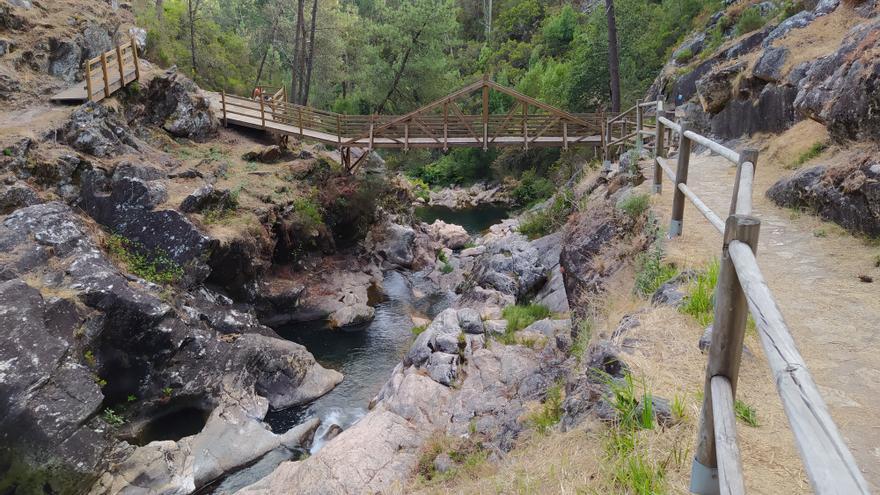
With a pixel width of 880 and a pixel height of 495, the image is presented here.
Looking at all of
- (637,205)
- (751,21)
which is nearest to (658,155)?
(637,205)

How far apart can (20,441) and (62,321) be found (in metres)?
2.24

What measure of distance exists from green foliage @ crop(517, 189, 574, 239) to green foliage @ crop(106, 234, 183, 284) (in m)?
9.78

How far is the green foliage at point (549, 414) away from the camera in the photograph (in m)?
5.68

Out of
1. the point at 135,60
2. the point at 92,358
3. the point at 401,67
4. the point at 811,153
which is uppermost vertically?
the point at 401,67

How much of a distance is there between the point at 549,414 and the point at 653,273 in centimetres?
197

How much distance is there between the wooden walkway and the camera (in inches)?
629

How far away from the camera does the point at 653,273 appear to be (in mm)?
6402

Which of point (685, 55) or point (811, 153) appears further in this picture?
point (685, 55)

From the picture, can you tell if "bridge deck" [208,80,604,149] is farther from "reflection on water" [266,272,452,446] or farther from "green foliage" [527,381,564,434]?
"green foliage" [527,381,564,434]

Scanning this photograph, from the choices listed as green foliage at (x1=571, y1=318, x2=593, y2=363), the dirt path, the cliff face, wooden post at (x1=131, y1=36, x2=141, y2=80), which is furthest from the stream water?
the cliff face

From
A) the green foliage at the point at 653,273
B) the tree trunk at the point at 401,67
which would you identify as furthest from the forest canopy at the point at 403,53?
the green foliage at the point at 653,273

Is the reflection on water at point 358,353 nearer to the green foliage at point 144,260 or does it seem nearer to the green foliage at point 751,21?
the green foliage at point 144,260

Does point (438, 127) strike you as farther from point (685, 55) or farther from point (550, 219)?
point (685, 55)

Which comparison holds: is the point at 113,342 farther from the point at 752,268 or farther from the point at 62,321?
the point at 752,268
